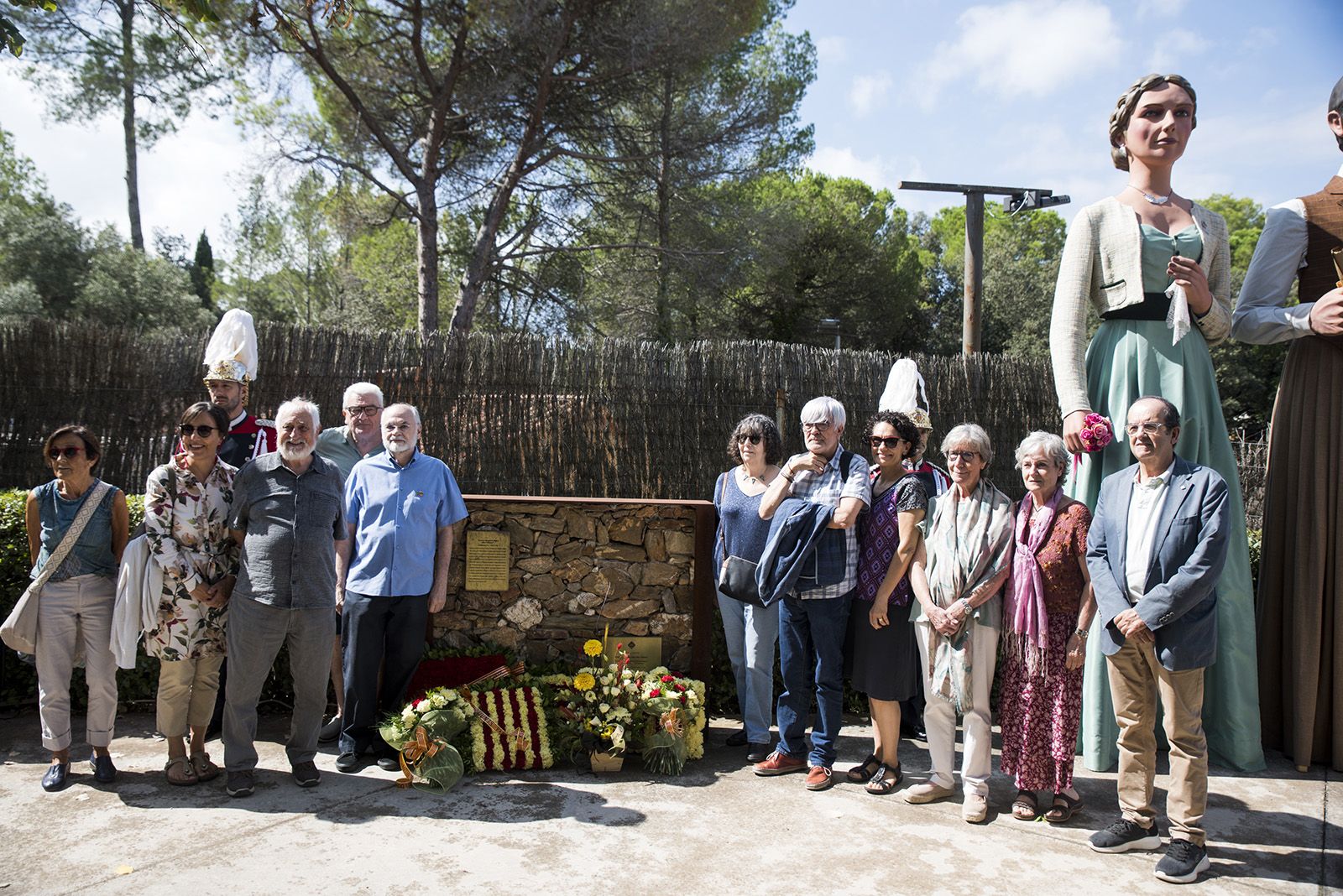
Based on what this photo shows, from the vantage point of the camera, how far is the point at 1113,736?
4.24 metres

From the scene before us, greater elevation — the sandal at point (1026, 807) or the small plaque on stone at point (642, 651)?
the small plaque on stone at point (642, 651)

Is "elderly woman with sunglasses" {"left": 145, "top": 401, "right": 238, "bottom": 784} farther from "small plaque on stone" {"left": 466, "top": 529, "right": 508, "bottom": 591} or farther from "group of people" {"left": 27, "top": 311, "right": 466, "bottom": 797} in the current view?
"small plaque on stone" {"left": 466, "top": 529, "right": 508, "bottom": 591}

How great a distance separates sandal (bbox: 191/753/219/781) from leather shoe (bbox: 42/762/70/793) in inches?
19.2

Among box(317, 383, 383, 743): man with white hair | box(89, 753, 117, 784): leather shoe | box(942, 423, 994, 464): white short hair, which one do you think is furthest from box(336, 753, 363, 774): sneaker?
box(942, 423, 994, 464): white short hair

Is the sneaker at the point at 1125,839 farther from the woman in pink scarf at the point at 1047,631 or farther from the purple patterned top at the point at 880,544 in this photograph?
the purple patterned top at the point at 880,544

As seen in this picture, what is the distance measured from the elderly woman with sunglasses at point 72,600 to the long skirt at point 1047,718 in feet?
12.5

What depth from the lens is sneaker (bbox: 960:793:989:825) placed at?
11.9 ft

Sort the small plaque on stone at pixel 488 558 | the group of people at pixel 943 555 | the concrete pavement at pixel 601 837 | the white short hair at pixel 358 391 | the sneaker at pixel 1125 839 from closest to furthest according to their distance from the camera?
1. the concrete pavement at pixel 601 837
2. the sneaker at pixel 1125 839
3. the group of people at pixel 943 555
4. the white short hair at pixel 358 391
5. the small plaque on stone at pixel 488 558

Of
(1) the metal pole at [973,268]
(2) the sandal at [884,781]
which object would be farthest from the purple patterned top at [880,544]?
(1) the metal pole at [973,268]

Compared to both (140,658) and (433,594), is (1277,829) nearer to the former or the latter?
(433,594)

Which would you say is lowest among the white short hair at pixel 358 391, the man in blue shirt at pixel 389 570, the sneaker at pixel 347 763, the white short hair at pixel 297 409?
the sneaker at pixel 347 763

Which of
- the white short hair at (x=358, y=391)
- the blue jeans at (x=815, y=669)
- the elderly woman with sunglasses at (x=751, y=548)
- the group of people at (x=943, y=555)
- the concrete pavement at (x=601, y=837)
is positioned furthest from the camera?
the white short hair at (x=358, y=391)

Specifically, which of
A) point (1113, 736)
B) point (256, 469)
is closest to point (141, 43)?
point (256, 469)

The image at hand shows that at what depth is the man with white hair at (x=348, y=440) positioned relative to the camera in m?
4.63
